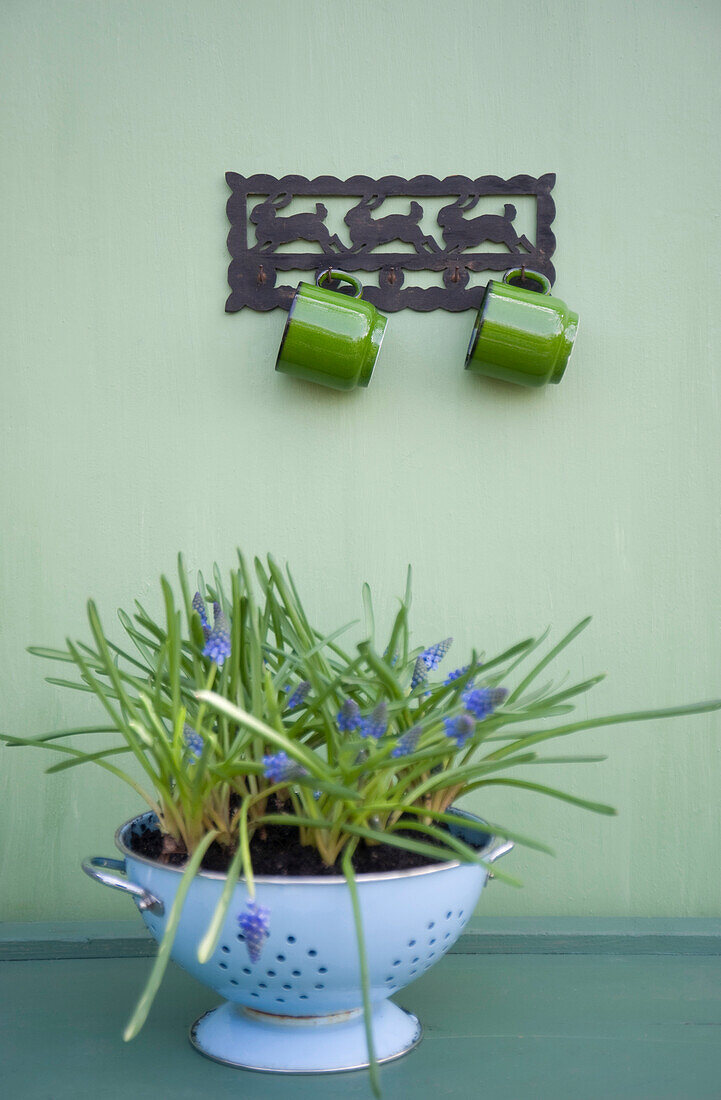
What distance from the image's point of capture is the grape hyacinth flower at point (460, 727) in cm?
57

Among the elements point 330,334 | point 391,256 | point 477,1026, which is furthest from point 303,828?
point 391,256

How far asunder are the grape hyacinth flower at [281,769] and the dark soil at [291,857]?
3.7 inches

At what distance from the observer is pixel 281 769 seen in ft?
1.88

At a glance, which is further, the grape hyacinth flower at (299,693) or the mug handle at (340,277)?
the mug handle at (340,277)

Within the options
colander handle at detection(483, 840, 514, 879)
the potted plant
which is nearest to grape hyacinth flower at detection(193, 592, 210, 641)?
the potted plant

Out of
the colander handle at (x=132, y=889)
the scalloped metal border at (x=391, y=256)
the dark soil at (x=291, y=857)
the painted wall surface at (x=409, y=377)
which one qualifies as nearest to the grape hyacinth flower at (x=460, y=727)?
the dark soil at (x=291, y=857)

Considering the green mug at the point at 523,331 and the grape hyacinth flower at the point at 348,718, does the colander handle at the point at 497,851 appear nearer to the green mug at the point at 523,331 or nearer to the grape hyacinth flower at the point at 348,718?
the grape hyacinth flower at the point at 348,718

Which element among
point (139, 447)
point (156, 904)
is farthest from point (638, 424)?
point (156, 904)

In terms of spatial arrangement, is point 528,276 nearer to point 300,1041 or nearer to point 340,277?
point 340,277

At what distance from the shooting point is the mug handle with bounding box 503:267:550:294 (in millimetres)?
938

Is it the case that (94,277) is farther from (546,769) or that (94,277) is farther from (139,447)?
(546,769)

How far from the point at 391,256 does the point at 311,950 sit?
2.12 ft

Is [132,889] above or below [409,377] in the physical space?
below

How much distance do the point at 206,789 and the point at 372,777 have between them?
0.11 metres
